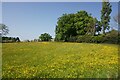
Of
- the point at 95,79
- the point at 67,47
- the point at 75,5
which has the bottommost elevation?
the point at 95,79

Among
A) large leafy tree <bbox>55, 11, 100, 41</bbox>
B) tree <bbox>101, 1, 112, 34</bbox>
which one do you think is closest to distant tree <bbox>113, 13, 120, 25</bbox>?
tree <bbox>101, 1, 112, 34</bbox>

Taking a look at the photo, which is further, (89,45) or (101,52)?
(89,45)

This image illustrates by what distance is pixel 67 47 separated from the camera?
1312 centimetres

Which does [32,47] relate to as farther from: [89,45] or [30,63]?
[89,45]

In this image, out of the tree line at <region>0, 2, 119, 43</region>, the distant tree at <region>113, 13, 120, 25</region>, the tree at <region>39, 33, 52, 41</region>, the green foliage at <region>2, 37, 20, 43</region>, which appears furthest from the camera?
the distant tree at <region>113, 13, 120, 25</region>

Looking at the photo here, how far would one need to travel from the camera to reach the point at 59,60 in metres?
11.0

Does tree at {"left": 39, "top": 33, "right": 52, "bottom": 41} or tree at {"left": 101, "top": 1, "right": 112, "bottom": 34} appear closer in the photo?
tree at {"left": 39, "top": 33, "right": 52, "bottom": 41}

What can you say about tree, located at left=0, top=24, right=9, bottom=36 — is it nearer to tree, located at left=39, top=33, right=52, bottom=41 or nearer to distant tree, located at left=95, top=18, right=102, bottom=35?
tree, located at left=39, top=33, right=52, bottom=41

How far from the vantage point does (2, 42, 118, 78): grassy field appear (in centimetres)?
893

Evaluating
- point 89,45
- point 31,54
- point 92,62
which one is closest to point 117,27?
point 89,45

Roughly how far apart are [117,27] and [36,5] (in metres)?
5.88

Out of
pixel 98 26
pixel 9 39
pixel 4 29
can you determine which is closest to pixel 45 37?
pixel 9 39

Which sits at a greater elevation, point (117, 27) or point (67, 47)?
point (117, 27)

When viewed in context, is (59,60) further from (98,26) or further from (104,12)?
(104,12)
